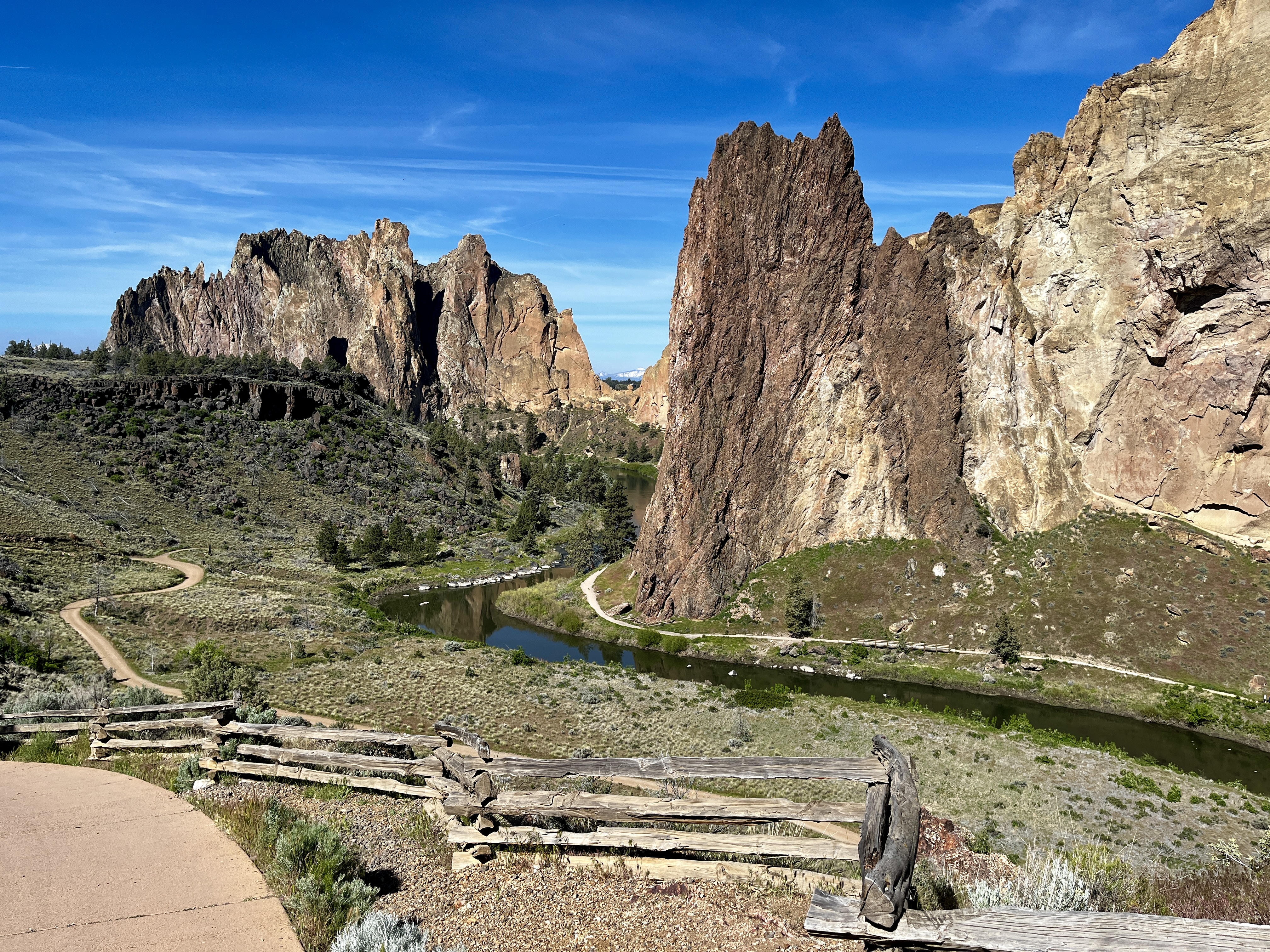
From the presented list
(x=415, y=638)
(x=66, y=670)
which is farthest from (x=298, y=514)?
(x=66, y=670)

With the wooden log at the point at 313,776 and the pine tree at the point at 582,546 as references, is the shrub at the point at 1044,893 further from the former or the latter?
the pine tree at the point at 582,546

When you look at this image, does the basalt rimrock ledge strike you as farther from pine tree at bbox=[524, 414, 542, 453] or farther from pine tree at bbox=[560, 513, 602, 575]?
pine tree at bbox=[524, 414, 542, 453]

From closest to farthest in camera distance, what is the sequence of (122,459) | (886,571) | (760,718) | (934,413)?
(760,718), (886,571), (934,413), (122,459)

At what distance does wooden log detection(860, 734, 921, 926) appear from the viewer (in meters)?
5.62

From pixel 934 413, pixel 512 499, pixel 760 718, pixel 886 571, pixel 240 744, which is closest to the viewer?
pixel 240 744

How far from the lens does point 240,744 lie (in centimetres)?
1374

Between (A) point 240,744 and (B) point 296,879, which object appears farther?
(A) point 240,744

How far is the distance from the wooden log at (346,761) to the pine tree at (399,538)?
217ft

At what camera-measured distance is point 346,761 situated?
1281 cm

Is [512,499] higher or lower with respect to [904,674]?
higher

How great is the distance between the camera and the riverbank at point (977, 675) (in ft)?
130

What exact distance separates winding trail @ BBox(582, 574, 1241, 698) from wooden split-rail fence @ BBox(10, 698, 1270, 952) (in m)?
38.0

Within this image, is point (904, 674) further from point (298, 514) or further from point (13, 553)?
point (298, 514)

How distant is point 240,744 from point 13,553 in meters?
50.3
